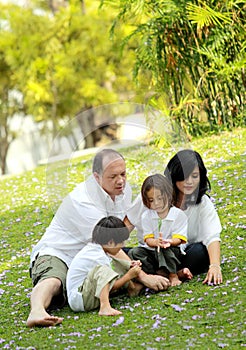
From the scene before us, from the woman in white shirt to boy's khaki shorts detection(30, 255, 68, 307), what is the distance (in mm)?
699

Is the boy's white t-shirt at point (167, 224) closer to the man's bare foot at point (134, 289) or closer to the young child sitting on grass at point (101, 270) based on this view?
the young child sitting on grass at point (101, 270)

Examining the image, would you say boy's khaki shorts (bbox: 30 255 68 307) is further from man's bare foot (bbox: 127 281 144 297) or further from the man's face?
the man's face

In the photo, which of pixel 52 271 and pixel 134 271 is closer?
pixel 134 271

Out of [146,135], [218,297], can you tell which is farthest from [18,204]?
[218,297]

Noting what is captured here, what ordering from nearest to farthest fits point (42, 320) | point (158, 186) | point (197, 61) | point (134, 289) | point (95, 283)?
point (42, 320) < point (95, 283) < point (158, 186) < point (134, 289) < point (197, 61)

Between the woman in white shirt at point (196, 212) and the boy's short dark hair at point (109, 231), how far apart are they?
427 millimetres

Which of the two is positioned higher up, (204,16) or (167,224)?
(204,16)

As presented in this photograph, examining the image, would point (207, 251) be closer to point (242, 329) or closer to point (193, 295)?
point (193, 295)

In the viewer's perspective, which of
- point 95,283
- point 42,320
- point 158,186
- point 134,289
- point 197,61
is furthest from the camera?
point 197,61

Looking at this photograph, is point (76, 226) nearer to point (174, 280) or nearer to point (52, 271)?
point (52, 271)

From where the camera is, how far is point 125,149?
183 inches

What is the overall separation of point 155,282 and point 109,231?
0.42m

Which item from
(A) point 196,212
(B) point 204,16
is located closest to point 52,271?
(A) point 196,212

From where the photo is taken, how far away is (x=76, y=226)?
4.59m
